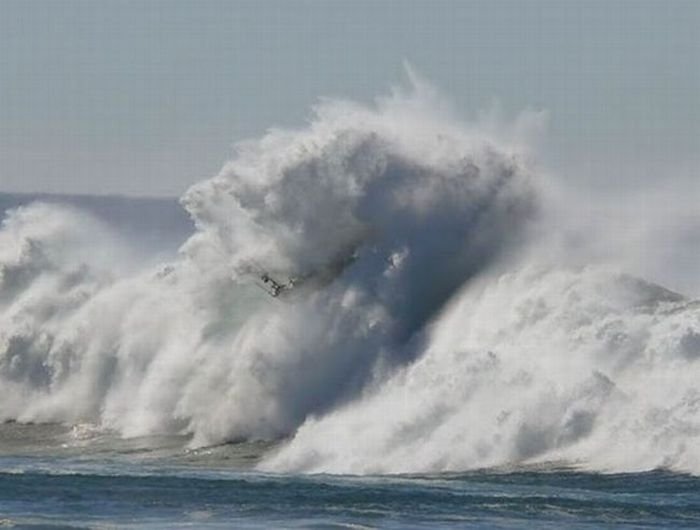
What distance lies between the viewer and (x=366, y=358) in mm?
61594

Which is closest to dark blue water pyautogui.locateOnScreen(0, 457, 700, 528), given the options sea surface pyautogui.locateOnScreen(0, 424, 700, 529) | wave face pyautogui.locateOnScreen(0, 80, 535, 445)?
sea surface pyautogui.locateOnScreen(0, 424, 700, 529)

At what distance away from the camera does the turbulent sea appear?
49.0 metres

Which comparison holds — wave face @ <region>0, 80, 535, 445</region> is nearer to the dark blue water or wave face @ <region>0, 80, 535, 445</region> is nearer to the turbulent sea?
the turbulent sea

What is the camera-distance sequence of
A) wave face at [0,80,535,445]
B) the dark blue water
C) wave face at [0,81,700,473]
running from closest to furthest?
1. the dark blue water
2. wave face at [0,81,700,473]
3. wave face at [0,80,535,445]

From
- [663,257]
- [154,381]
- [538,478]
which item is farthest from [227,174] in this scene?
[538,478]

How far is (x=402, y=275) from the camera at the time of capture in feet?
208

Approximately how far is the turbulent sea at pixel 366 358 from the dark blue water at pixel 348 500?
105mm

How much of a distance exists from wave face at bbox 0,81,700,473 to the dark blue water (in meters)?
2.47

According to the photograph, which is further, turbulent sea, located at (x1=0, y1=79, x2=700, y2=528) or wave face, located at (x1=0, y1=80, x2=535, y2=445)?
wave face, located at (x1=0, y1=80, x2=535, y2=445)

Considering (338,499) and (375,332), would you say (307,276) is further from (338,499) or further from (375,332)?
(338,499)

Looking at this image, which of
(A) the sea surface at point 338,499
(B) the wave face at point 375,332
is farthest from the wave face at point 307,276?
(A) the sea surface at point 338,499

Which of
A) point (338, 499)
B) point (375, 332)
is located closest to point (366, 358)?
point (375, 332)

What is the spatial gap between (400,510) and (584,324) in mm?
11850

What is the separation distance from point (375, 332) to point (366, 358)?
0.89 metres
